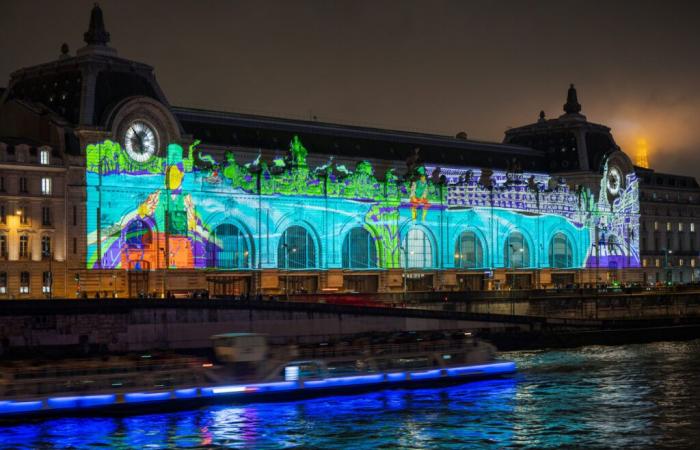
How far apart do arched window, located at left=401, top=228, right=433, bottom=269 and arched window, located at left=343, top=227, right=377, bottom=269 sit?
4112mm

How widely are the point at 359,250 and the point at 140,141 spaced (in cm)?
3127

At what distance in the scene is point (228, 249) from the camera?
4540 inches

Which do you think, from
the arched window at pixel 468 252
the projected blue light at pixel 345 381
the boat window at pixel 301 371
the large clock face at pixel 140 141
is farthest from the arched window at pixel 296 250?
the boat window at pixel 301 371

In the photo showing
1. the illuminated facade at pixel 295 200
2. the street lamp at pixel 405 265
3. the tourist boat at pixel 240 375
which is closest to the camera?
the tourist boat at pixel 240 375

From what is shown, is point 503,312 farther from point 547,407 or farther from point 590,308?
point 547,407

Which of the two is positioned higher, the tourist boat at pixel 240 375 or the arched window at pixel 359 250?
the arched window at pixel 359 250

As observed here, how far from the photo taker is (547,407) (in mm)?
59438

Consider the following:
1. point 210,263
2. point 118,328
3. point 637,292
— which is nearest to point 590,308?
point 637,292

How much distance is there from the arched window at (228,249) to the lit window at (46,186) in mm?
19160

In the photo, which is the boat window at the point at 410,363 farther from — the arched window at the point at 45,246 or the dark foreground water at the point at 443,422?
the arched window at the point at 45,246

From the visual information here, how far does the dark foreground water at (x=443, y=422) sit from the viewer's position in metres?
50.9

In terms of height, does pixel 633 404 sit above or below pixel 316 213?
below

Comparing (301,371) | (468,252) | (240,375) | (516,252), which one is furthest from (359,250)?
(240,375)

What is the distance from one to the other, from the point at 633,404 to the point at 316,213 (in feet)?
217
